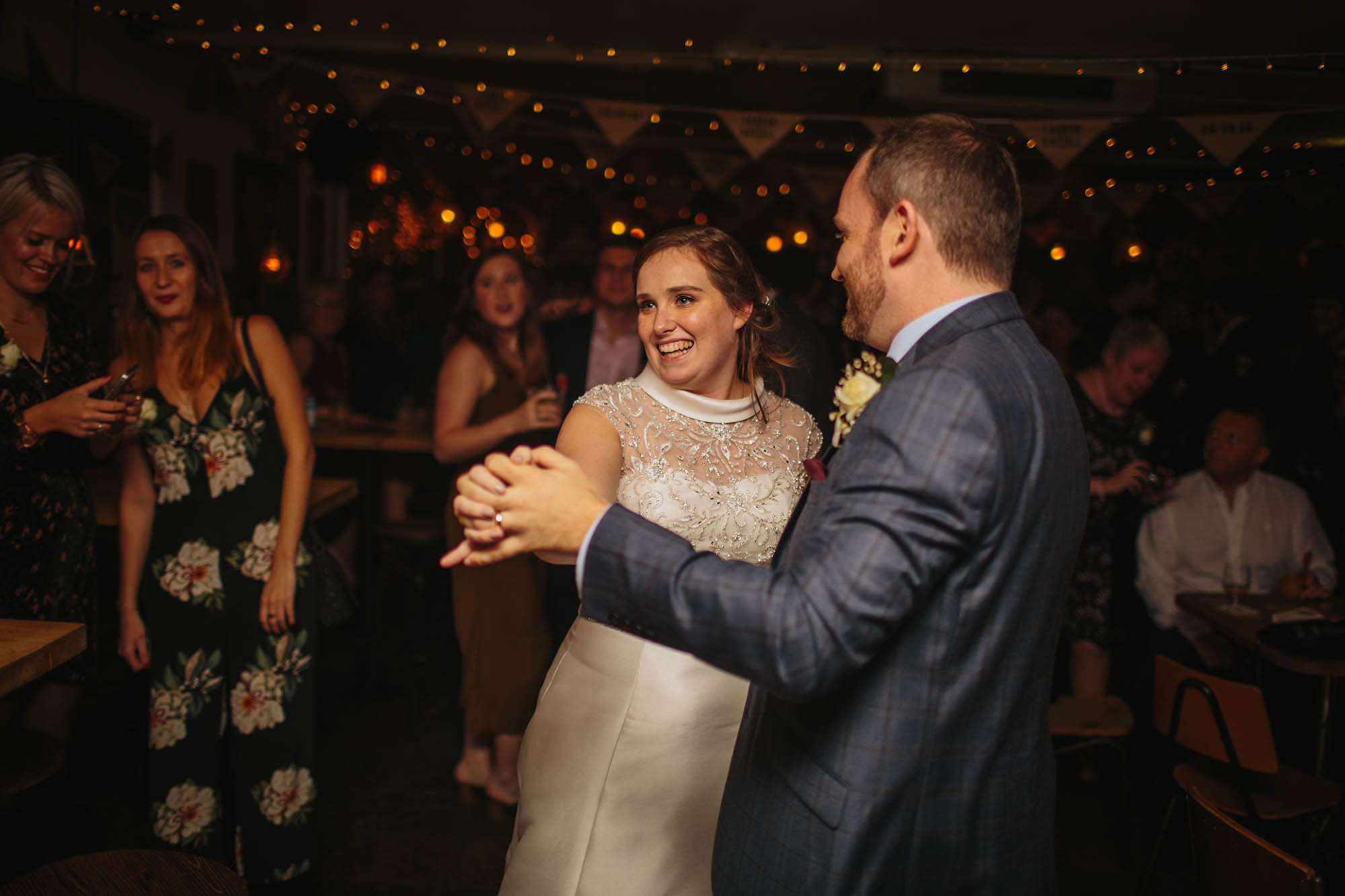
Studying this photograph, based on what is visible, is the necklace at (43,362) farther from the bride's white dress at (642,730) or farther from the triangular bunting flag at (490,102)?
the triangular bunting flag at (490,102)

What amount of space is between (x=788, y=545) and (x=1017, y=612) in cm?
32

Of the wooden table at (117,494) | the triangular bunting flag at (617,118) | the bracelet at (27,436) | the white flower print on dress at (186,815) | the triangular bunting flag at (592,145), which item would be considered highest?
the triangular bunting flag at (592,145)

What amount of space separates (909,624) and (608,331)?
9.31ft

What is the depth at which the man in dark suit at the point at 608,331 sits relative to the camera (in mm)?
3740

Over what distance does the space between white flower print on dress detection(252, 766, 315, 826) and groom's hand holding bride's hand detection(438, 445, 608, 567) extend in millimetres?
1890

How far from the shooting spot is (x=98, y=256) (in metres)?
4.77

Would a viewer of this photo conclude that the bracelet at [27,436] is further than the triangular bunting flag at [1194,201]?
No

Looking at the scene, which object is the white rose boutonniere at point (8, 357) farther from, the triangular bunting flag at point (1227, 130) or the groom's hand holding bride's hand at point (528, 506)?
the triangular bunting flag at point (1227, 130)

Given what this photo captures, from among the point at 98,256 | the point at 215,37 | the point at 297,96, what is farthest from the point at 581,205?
the point at 98,256

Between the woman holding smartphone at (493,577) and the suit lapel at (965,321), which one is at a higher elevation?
the suit lapel at (965,321)

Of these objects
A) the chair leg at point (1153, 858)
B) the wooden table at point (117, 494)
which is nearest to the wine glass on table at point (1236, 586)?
the chair leg at point (1153, 858)

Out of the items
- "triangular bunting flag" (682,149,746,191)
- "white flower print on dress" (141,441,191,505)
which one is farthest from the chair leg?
"triangular bunting flag" (682,149,746,191)

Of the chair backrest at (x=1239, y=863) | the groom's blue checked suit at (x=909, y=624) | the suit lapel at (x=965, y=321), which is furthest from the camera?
the chair backrest at (x=1239, y=863)

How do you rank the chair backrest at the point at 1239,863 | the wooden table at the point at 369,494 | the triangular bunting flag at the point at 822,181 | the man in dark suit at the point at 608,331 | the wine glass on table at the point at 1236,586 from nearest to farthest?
the chair backrest at the point at 1239,863, the wine glass on table at the point at 1236,586, the man in dark suit at the point at 608,331, the wooden table at the point at 369,494, the triangular bunting flag at the point at 822,181
